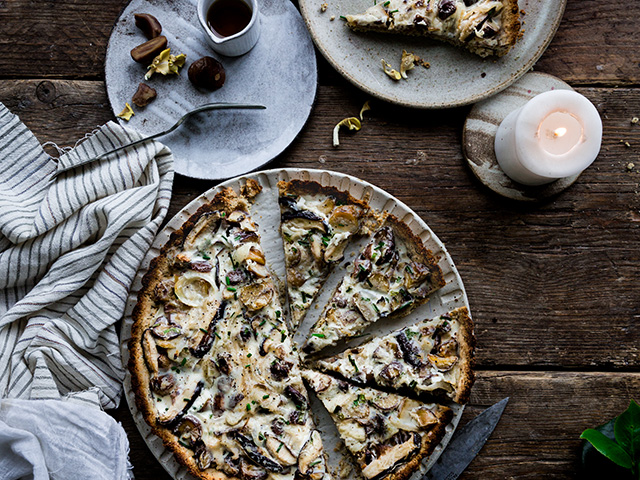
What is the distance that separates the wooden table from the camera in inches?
151

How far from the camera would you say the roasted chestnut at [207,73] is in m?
3.70

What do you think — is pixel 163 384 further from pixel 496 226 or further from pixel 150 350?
pixel 496 226

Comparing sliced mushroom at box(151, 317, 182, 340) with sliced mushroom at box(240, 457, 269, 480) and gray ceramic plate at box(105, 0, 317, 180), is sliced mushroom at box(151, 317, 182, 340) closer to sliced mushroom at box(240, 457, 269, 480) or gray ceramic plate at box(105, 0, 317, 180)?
sliced mushroom at box(240, 457, 269, 480)

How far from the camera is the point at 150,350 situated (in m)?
3.35

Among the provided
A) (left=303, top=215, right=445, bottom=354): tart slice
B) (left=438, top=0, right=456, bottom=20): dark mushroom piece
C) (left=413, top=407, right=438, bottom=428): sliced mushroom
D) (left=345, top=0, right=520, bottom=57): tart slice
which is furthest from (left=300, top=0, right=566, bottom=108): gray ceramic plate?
(left=413, top=407, right=438, bottom=428): sliced mushroom

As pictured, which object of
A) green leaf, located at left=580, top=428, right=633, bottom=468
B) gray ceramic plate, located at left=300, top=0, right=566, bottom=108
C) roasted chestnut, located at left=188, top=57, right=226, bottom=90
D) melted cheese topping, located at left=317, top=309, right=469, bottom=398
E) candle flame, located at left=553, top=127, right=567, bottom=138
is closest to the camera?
green leaf, located at left=580, top=428, right=633, bottom=468

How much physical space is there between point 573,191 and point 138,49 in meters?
3.17

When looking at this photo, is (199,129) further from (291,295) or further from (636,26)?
(636,26)

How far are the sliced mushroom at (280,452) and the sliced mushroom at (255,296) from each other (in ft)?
2.64

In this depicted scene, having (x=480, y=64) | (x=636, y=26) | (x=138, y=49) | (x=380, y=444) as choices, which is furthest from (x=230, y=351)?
(x=636, y=26)

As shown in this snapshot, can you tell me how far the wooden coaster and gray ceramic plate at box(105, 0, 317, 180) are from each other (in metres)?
1.14

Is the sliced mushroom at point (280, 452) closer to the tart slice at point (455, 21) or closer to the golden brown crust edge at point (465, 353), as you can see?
the golden brown crust edge at point (465, 353)

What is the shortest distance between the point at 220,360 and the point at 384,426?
1.08 m

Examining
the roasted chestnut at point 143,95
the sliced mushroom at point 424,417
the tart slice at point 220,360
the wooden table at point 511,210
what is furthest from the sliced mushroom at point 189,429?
the roasted chestnut at point 143,95
